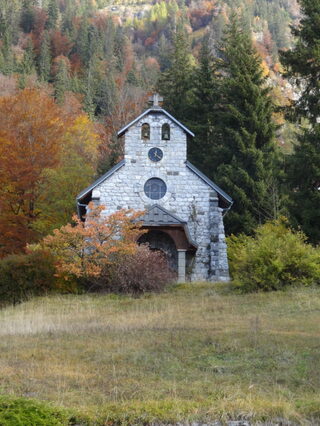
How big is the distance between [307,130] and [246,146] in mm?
7868

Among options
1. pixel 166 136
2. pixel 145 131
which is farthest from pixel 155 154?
pixel 145 131

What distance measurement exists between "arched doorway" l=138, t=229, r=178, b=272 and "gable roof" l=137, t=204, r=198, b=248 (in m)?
1.01

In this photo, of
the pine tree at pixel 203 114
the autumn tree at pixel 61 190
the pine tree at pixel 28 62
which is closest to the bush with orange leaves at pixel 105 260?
the autumn tree at pixel 61 190

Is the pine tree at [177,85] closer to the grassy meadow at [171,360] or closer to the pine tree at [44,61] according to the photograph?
the grassy meadow at [171,360]

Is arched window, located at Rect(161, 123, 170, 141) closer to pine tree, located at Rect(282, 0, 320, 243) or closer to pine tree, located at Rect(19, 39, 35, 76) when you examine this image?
pine tree, located at Rect(282, 0, 320, 243)

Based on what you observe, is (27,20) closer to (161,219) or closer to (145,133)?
(145,133)

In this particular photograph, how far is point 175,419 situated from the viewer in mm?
6926

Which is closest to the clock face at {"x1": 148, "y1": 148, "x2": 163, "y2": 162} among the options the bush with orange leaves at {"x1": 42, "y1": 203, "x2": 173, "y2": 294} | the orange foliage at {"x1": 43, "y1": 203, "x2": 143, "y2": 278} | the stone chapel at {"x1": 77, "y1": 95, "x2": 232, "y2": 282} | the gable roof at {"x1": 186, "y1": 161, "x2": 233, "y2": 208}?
the stone chapel at {"x1": 77, "y1": 95, "x2": 232, "y2": 282}

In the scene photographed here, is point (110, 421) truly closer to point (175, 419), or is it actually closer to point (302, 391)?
point (175, 419)

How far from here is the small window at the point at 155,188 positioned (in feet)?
89.4

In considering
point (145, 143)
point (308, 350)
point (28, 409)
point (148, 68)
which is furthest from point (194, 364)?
point (148, 68)

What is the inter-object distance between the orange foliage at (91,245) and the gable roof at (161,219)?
1716mm

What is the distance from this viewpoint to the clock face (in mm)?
27516

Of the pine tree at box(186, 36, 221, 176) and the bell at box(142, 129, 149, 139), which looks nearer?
the bell at box(142, 129, 149, 139)
